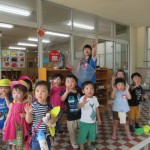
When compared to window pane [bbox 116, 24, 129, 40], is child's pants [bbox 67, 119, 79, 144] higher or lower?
lower

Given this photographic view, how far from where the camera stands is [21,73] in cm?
418

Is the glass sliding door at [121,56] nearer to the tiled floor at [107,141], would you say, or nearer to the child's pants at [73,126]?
the tiled floor at [107,141]

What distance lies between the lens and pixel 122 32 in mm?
6254

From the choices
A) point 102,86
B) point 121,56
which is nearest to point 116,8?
point 102,86

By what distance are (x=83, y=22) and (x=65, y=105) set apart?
312 centimetres

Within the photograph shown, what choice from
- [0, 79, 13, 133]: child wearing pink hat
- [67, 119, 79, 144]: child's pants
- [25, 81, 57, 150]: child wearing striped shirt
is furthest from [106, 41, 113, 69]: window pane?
[25, 81, 57, 150]: child wearing striped shirt

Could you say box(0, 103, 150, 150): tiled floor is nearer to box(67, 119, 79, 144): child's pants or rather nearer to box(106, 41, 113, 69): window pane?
box(67, 119, 79, 144): child's pants

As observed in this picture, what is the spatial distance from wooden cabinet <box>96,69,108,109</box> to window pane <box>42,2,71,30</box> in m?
1.50

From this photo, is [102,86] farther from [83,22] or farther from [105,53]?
[83,22]

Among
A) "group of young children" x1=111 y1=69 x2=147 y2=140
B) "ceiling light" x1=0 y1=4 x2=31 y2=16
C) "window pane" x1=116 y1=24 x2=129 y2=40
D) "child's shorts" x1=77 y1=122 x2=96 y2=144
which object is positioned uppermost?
"window pane" x1=116 y1=24 x2=129 y2=40

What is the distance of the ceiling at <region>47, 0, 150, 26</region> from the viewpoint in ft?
13.1

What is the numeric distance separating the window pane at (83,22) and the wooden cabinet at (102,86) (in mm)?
1268

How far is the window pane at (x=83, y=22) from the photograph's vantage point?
4.66 meters

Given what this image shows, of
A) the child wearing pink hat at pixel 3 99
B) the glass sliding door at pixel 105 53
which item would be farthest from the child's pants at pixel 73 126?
the glass sliding door at pixel 105 53
